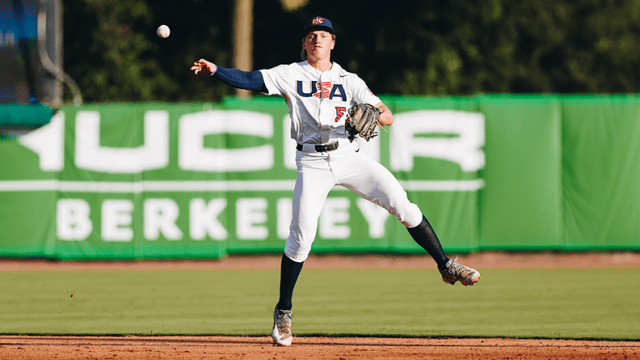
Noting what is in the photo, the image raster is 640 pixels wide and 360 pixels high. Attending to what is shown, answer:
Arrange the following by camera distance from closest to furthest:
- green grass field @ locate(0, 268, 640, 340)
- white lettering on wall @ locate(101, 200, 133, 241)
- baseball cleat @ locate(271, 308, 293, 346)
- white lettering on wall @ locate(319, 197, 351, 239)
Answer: baseball cleat @ locate(271, 308, 293, 346)
green grass field @ locate(0, 268, 640, 340)
white lettering on wall @ locate(101, 200, 133, 241)
white lettering on wall @ locate(319, 197, 351, 239)

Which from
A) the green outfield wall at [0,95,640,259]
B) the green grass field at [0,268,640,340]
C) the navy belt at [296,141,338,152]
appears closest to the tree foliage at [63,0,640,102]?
the green outfield wall at [0,95,640,259]

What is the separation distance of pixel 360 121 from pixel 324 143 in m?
0.30

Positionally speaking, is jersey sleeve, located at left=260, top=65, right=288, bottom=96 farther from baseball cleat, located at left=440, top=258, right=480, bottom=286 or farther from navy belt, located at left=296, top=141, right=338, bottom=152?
baseball cleat, located at left=440, top=258, right=480, bottom=286

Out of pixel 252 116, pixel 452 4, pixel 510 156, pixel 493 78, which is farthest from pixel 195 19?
pixel 510 156

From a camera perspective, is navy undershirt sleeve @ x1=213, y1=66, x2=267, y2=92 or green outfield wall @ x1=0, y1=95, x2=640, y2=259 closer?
navy undershirt sleeve @ x1=213, y1=66, x2=267, y2=92

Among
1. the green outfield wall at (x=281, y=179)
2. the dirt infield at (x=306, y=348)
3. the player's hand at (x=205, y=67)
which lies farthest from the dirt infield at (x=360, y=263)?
the player's hand at (x=205, y=67)

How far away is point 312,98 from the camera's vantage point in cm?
540

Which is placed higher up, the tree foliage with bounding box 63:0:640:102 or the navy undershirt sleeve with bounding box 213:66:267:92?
the tree foliage with bounding box 63:0:640:102

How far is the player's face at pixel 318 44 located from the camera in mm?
5443

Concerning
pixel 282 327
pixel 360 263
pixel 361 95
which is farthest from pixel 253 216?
pixel 361 95

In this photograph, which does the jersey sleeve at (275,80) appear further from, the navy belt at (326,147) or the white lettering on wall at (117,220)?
the white lettering on wall at (117,220)

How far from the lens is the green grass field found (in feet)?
22.2

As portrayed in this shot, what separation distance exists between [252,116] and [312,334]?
5.68 metres

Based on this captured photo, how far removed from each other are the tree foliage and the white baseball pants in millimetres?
14260
